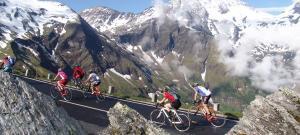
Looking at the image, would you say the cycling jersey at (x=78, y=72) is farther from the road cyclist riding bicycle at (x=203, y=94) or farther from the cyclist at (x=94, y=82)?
the road cyclist riding bicycle at (x=203, y=94)

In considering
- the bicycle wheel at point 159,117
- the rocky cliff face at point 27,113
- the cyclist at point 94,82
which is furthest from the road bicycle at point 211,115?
the rocky cliff face at point 27,113

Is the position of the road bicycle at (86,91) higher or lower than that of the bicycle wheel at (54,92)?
lower

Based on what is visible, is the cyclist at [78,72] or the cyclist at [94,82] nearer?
the cyclist at [78,72]

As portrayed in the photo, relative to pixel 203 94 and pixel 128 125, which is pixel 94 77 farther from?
pixel 128 125

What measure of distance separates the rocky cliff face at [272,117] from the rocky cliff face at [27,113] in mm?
3650

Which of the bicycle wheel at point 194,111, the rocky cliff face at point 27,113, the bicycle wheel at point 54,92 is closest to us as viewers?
the rocky cliff face at point 27,113

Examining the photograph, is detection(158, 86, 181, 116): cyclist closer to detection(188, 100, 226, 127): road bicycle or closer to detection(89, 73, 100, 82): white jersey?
detection(188, 100, 226, 127): road bicycle

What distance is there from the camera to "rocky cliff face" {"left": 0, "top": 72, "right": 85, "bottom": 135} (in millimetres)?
7215

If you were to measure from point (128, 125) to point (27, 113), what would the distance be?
1961mm

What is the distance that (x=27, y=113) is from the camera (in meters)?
7.57

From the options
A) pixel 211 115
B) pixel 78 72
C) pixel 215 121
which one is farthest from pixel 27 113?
pixel 78 72

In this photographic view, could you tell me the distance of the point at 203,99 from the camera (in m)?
26.4

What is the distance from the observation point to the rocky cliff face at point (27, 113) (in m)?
7.21

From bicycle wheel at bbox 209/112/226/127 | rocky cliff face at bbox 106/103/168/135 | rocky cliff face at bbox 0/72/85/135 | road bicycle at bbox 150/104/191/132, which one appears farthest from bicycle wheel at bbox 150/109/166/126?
rocky cliff face at bbox 0/72/85/135
